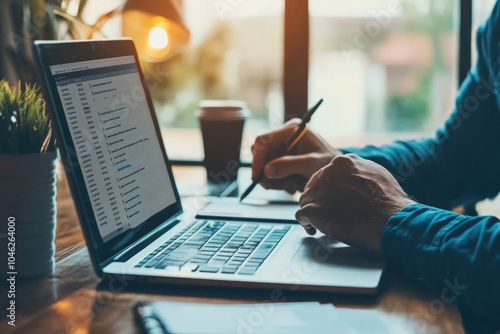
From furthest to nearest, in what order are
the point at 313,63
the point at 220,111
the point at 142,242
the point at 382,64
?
1. the point at 382,64
2. the point at 313,63
3. the point at 220,111
4. the point at 142,242

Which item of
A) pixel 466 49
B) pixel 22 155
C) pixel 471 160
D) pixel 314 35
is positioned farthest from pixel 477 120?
pixel 22 155

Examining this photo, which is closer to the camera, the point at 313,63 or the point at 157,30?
the point at 157,30

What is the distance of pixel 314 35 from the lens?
5.33 feet

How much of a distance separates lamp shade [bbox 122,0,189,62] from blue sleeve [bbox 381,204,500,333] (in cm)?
86

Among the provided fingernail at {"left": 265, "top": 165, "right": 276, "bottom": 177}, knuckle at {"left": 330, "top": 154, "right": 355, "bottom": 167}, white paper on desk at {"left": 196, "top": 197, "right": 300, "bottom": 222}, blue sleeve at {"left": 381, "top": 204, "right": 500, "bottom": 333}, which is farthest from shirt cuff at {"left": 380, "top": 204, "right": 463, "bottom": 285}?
fingernail at {"left": 265, "top": 165, "right": 276, "bottom": 177}

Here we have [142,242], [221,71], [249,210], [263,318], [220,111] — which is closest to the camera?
[263,318]

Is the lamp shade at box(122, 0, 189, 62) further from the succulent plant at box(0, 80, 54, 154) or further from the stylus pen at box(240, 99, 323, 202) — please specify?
the succulent plant at box(0, 80, 54, 154)

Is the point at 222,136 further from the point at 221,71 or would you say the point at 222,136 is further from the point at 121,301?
the point at 121,301

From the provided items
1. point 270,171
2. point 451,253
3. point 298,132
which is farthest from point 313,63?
point 451,253

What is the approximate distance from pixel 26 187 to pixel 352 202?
1.47 feet

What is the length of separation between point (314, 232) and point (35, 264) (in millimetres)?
407

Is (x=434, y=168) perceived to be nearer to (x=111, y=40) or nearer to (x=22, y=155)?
(x=111, y=40)

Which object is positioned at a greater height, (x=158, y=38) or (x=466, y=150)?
(x=158, y=38)

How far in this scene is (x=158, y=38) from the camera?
1462 millimetres
